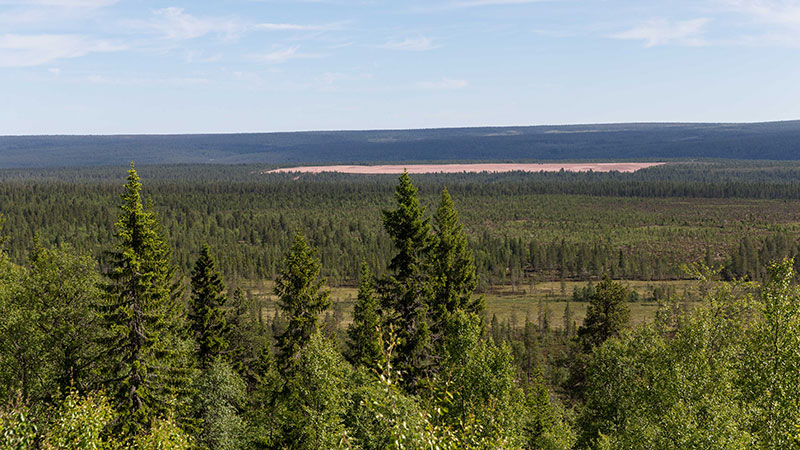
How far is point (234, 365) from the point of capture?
5978 centimetres

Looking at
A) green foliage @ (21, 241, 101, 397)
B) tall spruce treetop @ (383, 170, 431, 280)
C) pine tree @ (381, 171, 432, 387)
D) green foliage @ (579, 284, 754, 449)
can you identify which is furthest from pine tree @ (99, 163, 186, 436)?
green foliage @ (579, 284, 754, 449)

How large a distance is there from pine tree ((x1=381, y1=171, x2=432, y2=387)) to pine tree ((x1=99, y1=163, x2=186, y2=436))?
14.1m

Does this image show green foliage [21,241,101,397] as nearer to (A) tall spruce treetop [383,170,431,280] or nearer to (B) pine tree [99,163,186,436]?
(B) pine tree [99,163,186,436]

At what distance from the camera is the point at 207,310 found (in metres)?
53.6

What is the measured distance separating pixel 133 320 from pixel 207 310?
18.0 metres

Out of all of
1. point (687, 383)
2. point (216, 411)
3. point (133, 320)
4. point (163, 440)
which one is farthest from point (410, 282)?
point (163, 440)

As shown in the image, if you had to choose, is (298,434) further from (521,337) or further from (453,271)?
(521,337)

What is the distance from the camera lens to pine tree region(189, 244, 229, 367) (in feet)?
176

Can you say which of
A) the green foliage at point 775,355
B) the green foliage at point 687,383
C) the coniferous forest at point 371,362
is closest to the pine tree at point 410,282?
the coniferous forest at point 371,362

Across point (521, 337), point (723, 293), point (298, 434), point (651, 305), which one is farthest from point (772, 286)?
point (651, 305)

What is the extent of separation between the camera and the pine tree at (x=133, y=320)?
35.1 metres

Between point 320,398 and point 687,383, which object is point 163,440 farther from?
point 687,383

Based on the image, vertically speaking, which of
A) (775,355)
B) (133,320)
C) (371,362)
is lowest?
(371,362)

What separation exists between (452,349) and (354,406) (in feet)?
21.7
